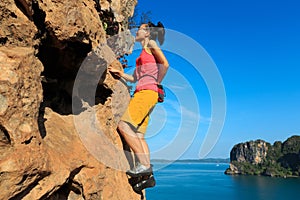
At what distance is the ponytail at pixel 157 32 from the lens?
15.0 feet

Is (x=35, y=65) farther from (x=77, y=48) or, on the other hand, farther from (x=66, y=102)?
(x=66, y=102)

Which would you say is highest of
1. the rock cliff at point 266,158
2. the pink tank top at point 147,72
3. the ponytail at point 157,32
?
the ponytail at point 157,32

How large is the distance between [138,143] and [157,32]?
72.9 inches

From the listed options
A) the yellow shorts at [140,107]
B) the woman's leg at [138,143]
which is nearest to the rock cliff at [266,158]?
the woman's leg at [138,143]

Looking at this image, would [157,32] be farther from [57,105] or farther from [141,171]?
[141,171]

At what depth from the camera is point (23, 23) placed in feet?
10.6

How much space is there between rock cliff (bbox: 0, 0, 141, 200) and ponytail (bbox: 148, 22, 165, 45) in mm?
846

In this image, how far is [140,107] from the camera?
4.34 metres

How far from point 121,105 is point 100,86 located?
718mm

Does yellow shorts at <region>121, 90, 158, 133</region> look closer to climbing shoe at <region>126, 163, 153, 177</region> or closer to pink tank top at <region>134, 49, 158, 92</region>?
pink tank top at <region>134, 49, 158, 92</region>

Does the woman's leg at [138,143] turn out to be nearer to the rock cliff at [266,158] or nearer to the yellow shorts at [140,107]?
the yellow shorts at [140,107]

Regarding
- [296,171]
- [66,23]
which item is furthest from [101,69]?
[296,171]

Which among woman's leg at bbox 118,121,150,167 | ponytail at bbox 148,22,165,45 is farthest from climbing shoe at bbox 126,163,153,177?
ponytail at bbox 148,22,165,45

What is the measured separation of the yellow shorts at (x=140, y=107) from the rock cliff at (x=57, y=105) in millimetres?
656
